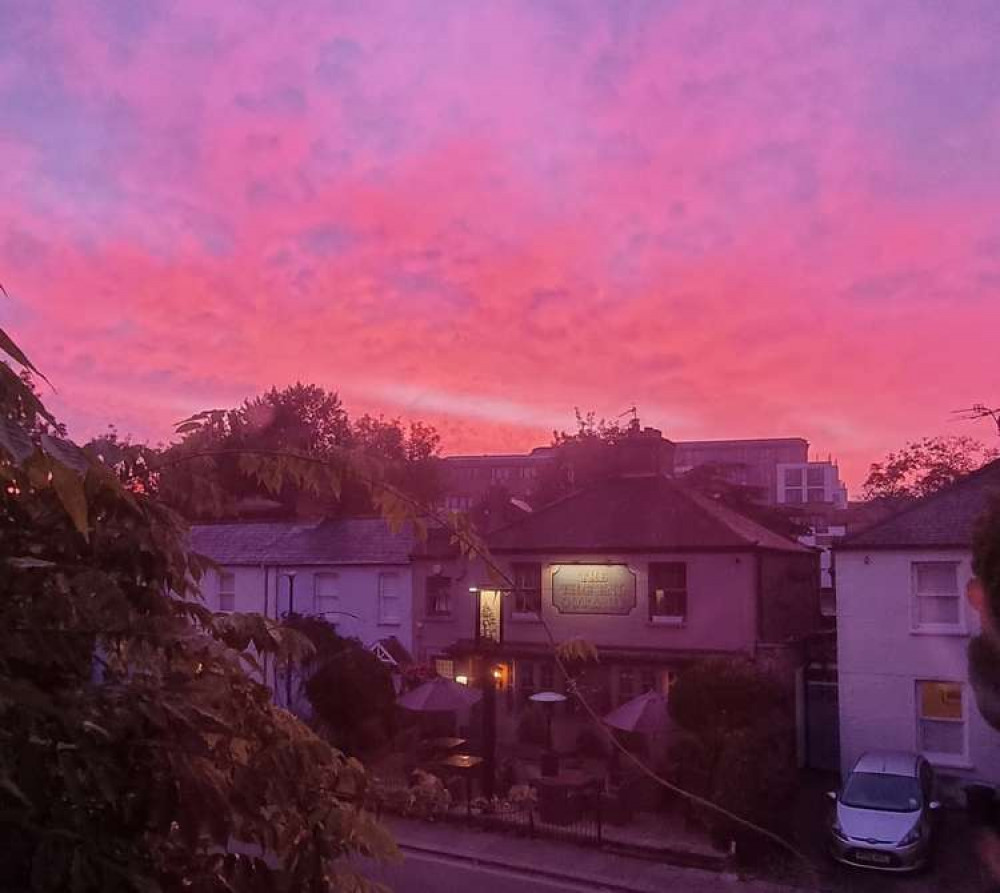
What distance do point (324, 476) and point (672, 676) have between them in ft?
82.8

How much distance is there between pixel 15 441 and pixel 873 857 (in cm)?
2044

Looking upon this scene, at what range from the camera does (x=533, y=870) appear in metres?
19.2

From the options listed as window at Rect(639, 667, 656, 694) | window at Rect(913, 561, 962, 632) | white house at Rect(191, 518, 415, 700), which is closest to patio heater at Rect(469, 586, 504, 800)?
window at Rect(639, 667, 656, 694)

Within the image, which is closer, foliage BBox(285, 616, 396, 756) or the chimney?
foliage BBox(285, 616, 396, 756)

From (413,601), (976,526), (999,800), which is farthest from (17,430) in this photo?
(413,601)

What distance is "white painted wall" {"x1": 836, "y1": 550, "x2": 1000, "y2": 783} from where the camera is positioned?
23.8m

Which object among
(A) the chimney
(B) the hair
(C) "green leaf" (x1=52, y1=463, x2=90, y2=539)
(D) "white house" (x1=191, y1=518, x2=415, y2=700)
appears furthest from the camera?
(D) "white house" (x1=191, y1=518, x2=415, y2=700)

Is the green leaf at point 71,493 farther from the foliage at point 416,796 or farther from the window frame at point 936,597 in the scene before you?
the window frame at point 936,597

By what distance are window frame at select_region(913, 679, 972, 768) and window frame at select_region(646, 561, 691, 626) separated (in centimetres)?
656

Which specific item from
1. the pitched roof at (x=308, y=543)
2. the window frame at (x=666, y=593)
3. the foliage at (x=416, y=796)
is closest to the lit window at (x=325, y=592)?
the pitched roof at (x=308, y=543)

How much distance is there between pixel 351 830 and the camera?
129 inches

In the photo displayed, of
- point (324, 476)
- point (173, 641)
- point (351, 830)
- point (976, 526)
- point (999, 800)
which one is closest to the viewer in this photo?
point (173, 641)

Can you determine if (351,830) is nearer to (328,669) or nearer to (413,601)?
(328,669)

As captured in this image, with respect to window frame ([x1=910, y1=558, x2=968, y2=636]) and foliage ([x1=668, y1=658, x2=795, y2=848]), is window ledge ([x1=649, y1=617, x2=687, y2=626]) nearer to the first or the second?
foliage ([x1=668, y1=658, x2=795, y2=848])
